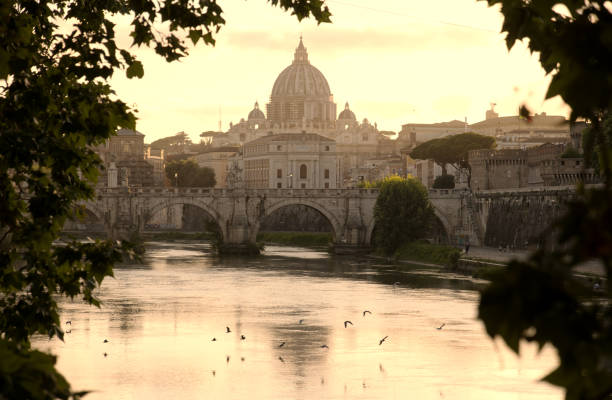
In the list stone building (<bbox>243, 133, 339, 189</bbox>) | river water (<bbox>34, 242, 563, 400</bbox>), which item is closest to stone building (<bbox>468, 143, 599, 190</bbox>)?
river water (<bbox>34, 242, 563, 400</bbox>)

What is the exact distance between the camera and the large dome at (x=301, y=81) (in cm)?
15975

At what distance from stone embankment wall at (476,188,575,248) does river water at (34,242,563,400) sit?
9.26 m

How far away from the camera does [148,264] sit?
1861 inches

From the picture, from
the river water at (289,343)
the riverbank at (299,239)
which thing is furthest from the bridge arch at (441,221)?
the river water at (289,343)

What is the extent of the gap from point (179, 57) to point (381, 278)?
34.4 m

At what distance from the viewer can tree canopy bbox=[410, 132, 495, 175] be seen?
73.7 metres

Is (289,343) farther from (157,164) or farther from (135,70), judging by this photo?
(157,164)

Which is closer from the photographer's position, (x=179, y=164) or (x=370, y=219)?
(x=370, y=219)

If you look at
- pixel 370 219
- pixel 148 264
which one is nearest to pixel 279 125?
pixel 370 219

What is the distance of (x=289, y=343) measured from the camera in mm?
23203

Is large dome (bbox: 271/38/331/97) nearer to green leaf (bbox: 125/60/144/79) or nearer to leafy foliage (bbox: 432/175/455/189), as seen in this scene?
leafy foliage (bbox: 432/175/455/189)

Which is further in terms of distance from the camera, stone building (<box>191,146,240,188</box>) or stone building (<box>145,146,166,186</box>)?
stone building (<box>191,146,240,188</box>)

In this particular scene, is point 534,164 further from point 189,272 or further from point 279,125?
point 279,125

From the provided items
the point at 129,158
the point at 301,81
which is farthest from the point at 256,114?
the point at 129,158
